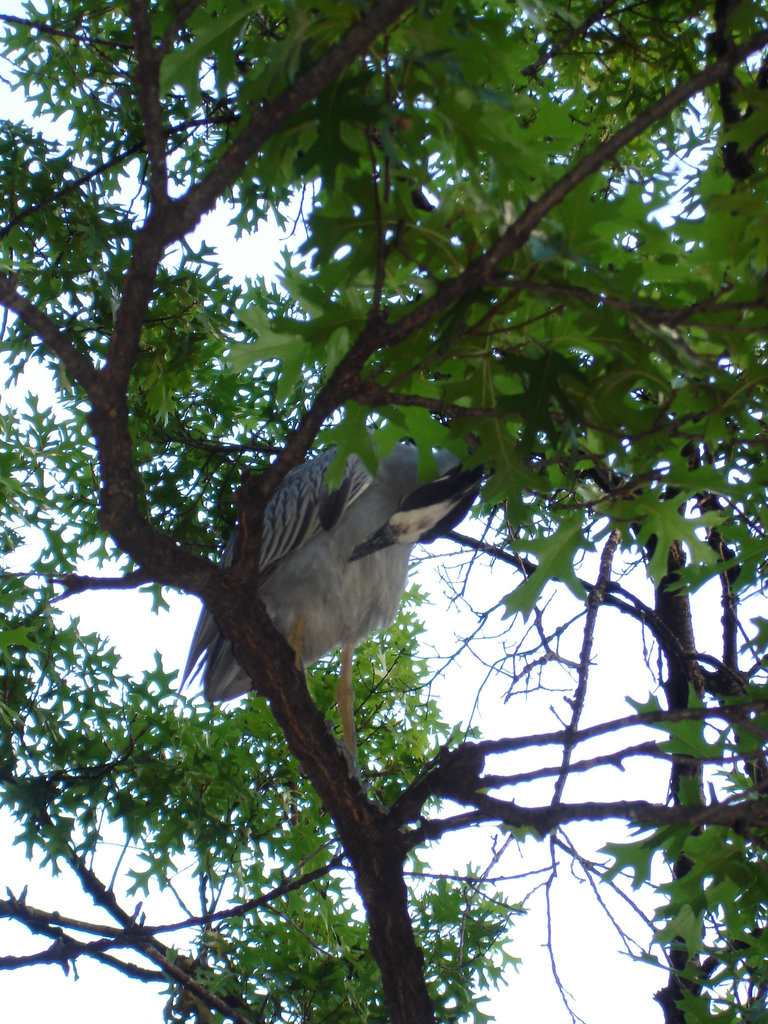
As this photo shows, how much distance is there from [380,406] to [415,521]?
1.54 metres

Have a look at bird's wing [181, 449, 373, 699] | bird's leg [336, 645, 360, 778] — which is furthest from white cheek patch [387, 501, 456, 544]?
bird's leg [336, 645, 360, 778]

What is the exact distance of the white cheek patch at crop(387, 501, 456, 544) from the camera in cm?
368

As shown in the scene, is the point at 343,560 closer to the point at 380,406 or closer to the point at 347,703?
the point at 347,703

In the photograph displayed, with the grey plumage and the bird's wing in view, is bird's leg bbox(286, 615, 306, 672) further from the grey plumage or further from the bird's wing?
the bird's wing

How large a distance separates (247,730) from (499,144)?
13.5 feet

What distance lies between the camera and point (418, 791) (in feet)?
9.02

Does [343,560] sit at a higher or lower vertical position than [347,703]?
higher

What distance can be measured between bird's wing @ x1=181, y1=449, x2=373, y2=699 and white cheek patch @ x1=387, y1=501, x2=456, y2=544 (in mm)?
402

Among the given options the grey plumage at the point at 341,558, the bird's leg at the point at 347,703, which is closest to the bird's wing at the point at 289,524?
the grey plumage at the point at 341,558

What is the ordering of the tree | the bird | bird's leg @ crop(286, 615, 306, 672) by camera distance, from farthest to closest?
bird's leg @ crop(286, 615, 306, 672)
the bird
the tree

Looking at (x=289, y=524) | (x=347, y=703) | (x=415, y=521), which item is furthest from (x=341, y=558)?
(x=347, y=703)

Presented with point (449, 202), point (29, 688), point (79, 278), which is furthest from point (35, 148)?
point (449, 202)

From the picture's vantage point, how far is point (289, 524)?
4.48 m

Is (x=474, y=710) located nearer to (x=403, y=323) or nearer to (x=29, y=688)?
(x=29, y=688)
